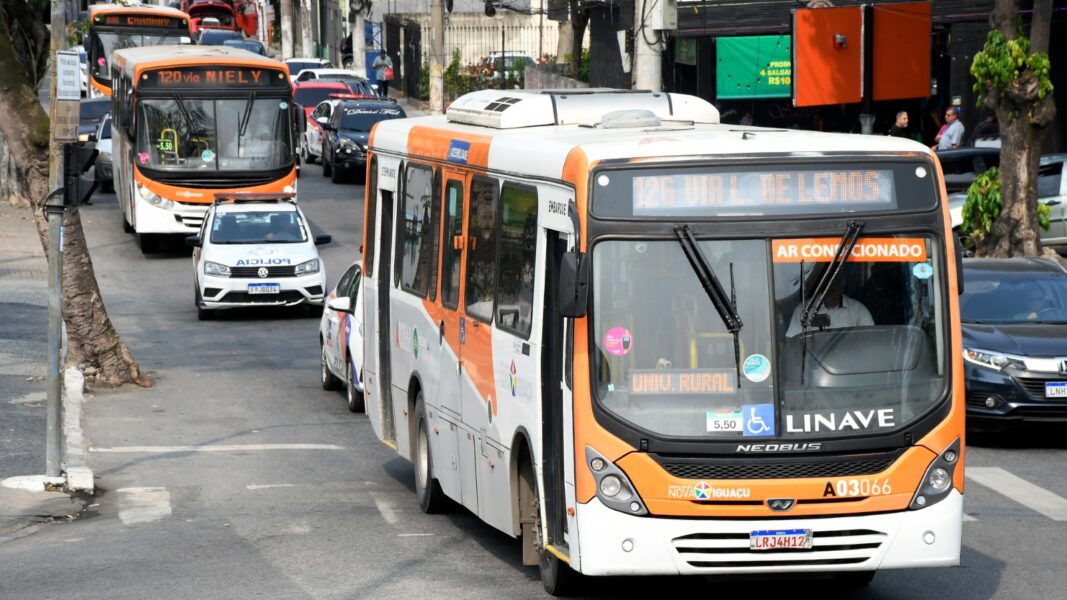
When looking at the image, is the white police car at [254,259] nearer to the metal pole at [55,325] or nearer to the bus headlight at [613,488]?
the metal pole at [55,325]

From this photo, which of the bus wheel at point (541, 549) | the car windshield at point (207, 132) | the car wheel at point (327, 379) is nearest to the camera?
the bus wheel at point (541, 549)

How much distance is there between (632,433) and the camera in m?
9.09

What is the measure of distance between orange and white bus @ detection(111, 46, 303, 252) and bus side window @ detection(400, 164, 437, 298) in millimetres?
19522

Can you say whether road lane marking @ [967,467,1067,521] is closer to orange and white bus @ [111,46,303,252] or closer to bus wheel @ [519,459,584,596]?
bus wheel @ [519,459,584,596]

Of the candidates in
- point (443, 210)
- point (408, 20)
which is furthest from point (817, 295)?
point (408, 20)

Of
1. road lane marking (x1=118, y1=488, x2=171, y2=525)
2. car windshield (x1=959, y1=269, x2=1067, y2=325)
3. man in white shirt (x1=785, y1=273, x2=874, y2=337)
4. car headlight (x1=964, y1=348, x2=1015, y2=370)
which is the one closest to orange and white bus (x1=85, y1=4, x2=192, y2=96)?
car windshield (x1=959, y1=269, x2=1067, y2=325)

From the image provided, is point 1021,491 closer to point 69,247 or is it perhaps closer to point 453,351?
point 453,351

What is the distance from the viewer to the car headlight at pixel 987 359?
51.2 feet

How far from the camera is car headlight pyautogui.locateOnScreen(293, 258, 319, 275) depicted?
2647 centimetres

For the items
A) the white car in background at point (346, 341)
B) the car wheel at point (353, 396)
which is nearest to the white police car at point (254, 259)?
the white car in background at point (346, 341)

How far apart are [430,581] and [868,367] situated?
3.19m

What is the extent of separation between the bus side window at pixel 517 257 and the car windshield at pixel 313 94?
3817 cm

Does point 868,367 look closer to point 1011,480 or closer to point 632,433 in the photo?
point 632,433

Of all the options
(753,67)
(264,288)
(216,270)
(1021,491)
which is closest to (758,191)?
(1021,491)
